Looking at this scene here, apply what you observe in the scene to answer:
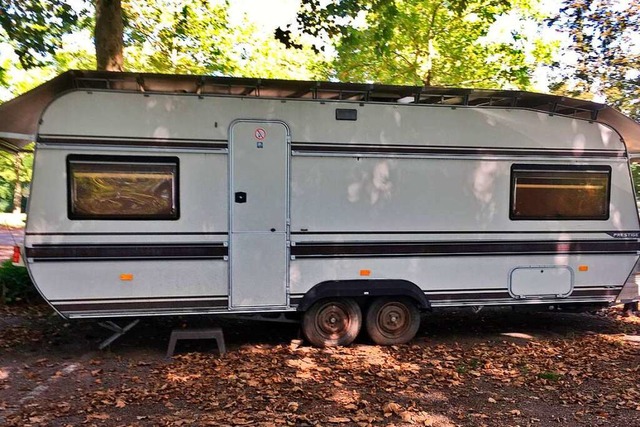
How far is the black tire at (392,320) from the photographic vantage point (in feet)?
20.2

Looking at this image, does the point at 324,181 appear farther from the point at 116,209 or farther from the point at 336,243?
the point at 116,209

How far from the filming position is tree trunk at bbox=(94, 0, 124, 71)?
780 centimetres

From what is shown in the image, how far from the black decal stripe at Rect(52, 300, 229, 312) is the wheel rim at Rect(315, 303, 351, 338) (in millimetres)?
1134

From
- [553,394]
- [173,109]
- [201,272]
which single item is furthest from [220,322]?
[553,394]

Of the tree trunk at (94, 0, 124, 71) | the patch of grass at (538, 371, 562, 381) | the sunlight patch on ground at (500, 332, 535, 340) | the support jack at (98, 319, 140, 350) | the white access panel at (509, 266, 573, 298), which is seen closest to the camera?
the patch of grass at (538, 371, 562, 381)

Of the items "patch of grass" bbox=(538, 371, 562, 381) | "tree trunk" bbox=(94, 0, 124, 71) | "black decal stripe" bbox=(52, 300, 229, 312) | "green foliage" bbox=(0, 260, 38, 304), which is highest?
"tree trunk" bbox=(94, 0, 124, 71)

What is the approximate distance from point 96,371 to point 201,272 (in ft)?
4.69

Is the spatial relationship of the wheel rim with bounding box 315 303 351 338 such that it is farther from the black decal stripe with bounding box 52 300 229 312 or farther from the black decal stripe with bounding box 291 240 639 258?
the black decal stripe with bounding box 52 300 229 312

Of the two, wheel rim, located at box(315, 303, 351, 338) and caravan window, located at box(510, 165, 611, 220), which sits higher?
caravan window, located at box(510, 165, 611, 220)

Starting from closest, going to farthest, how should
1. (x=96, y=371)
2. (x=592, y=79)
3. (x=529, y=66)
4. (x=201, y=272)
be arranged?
(x=96, y=371) < (x=201, y=272) < (x=592, y=79) < (x=529, y=66)

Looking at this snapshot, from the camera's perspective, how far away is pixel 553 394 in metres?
4.80

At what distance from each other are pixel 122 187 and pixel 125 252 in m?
0.69

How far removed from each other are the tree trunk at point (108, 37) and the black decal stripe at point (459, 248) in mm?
4477

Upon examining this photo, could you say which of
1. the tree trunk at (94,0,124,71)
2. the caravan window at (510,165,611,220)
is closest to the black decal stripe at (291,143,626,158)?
the caravan window at (510,165,611,220)
